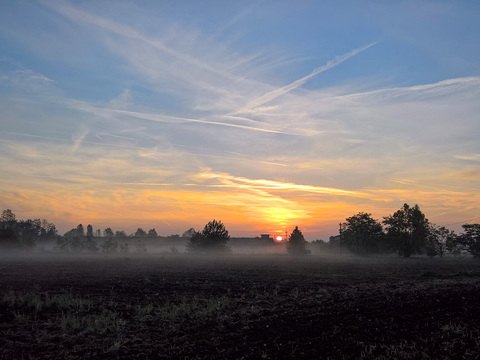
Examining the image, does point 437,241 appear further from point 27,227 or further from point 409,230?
point 27,227

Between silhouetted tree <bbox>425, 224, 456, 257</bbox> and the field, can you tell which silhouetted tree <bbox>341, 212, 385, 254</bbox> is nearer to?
silhouetted tree <bbox>425, 224, 456, 257</bbox>

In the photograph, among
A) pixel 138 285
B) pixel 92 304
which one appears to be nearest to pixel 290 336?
pixel 92 304

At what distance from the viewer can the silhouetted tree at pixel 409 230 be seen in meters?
80.4

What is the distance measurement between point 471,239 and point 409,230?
496 inches

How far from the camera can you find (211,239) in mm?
92188

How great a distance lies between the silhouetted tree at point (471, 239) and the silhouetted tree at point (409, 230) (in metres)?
7.64

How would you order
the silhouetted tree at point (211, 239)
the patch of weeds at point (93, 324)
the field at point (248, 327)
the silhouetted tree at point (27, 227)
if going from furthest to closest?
the silhouetted tree at point (27, 227) < the silhouetted tree at point (211, 239) < the patch of weeds at point (93, 324) < the field at point (248, 327)

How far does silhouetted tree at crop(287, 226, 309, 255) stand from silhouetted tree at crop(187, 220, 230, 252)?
19.7 meters

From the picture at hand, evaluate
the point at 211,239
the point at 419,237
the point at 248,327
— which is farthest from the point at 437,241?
the point at 248,327

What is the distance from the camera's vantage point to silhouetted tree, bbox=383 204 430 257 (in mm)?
80375

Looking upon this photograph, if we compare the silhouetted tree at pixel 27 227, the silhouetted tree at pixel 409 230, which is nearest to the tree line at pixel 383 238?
the silhouetted tree at pixel 409 230

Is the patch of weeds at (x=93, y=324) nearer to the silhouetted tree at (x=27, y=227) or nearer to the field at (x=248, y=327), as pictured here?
the field at (x=248, y=327)

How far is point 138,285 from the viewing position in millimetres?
23531

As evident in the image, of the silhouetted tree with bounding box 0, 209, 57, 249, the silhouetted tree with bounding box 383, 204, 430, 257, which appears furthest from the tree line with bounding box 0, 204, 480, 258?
the silhouetted tree with bounding box 0, 209, 57, 249
